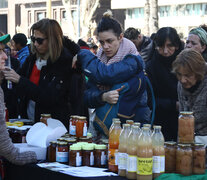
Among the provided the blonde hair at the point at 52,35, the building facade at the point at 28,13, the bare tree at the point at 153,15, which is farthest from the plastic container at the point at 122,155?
the building facade at the point at 28,13

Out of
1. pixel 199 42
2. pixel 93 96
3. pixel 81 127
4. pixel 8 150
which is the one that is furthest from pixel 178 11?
pixel 8 150

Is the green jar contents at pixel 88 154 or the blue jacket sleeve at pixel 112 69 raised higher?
the blue jacket sleeve at pixel 112 69

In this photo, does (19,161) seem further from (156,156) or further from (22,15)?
(22,15)

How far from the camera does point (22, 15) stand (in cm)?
4784

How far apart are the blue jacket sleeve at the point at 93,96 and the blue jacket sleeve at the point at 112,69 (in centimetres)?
10

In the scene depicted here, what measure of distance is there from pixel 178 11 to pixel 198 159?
42.8 metres

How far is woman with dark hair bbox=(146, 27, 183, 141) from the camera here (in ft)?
16.3

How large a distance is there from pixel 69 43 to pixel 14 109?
156 cm

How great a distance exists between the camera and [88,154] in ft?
11.4

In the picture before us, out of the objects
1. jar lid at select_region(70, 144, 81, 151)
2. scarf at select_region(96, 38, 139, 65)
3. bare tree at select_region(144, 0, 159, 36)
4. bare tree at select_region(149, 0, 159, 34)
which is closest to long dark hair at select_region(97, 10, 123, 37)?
scarf at select_region(96, 38, 139, 65)

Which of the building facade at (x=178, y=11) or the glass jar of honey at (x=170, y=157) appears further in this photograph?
the building facade at (x=178, y=11)

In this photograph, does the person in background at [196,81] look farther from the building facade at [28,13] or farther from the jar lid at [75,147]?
the building facade at [28,13]

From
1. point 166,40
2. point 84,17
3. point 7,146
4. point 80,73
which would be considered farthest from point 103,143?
point 84,17

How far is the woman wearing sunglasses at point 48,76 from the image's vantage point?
4.57 meters
